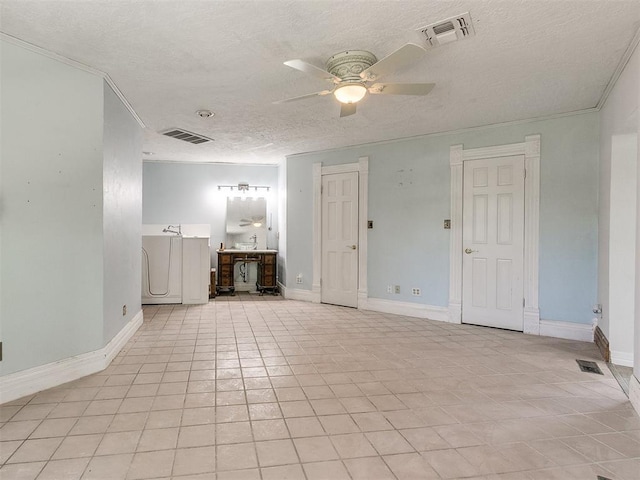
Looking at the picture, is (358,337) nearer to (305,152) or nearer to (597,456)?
(597,456)

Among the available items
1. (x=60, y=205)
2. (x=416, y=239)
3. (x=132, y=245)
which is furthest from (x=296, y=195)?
(x=60, y=205)

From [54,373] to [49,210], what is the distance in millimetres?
1186

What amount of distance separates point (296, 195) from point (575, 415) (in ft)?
16.2

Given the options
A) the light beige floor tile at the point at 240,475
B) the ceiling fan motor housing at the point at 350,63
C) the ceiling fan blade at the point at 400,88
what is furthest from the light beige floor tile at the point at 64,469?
the ceiling fan blade at the point at 400,88

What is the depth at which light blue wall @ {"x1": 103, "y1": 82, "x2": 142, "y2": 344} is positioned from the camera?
3.35m

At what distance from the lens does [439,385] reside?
2994 millimetres

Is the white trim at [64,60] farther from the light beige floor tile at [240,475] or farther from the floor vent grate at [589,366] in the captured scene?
the floor vent grate at [589,366]

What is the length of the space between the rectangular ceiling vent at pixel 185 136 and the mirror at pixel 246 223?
6.45 ft

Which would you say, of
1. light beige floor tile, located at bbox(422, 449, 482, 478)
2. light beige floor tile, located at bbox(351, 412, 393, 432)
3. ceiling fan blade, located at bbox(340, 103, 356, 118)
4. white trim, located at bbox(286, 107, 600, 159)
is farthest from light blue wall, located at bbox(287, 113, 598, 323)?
light beige floor tile, located at bbox(422, 449, 482, 478)

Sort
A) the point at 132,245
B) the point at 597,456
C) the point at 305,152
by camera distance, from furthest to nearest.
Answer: the point at 305,152
the point at 132,245
the point at 597,456

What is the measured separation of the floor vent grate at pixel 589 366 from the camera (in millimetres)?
3318

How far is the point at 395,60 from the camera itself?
2461 millimetres

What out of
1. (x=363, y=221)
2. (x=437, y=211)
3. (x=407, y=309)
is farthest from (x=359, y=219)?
(x=407, y=309)

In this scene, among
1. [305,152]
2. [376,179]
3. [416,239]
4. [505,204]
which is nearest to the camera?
[505,204]
